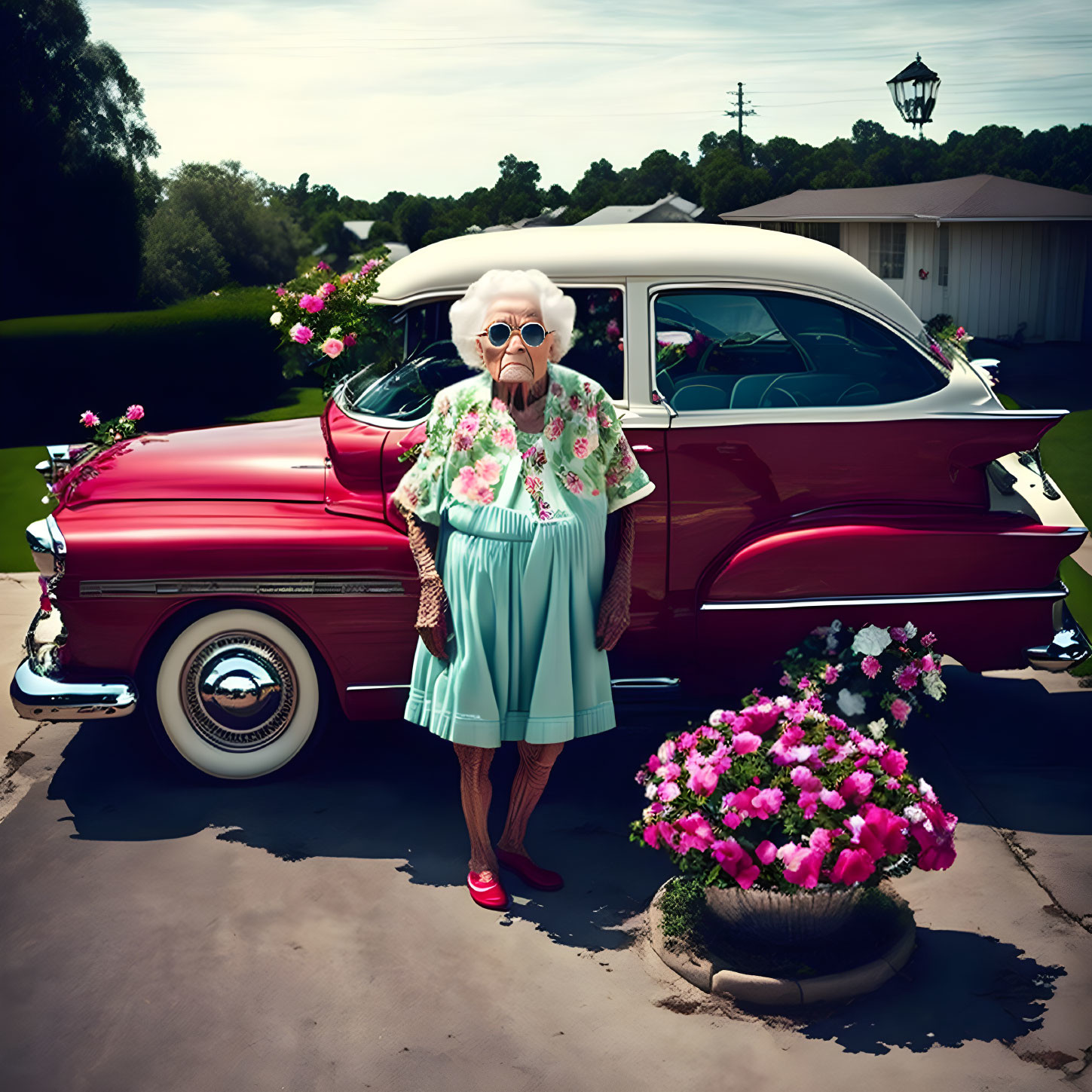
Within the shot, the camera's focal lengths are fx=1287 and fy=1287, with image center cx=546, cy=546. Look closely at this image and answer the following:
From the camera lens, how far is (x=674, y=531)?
4992 mm

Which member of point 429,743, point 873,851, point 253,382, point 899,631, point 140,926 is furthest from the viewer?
point 253,382

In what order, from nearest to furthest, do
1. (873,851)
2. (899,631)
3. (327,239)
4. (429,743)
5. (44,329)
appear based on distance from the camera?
(873,851) < (899,631) < (429,743) < (44,329) < (327,239)

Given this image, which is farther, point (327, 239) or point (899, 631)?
point (327, 239)

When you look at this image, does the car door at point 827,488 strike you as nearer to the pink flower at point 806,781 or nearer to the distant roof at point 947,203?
the pink flower at point 806,781

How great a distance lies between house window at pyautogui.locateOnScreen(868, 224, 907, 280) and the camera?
30.2 m

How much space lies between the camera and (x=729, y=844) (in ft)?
12.3

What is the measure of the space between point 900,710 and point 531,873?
1479 millimetres

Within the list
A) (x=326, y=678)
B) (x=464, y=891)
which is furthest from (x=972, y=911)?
(x=326, y=678)

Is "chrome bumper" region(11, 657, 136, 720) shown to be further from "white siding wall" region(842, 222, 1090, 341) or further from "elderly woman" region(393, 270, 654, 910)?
"white siding wall" region(842, 222, 1090, 341)

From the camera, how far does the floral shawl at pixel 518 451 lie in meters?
4.04

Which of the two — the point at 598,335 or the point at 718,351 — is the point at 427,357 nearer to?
the point at 598,335

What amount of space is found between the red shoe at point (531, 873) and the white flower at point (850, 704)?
47.9 inches

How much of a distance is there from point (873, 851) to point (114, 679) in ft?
9.55

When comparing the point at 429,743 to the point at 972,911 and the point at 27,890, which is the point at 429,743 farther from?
the point at 972,911
